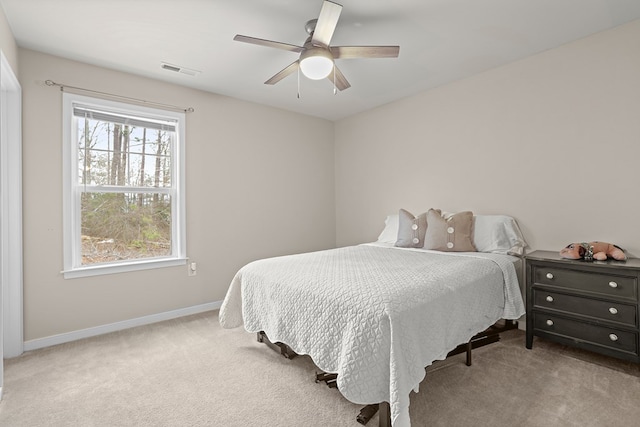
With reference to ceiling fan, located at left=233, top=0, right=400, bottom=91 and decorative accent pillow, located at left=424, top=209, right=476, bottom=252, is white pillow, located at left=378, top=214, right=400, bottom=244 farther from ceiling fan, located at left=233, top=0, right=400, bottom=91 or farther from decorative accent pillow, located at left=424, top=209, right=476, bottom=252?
ceiling fan, located at left=233, top=0, right=400, bottom=91

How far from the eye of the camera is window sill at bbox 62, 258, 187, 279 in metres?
2.77

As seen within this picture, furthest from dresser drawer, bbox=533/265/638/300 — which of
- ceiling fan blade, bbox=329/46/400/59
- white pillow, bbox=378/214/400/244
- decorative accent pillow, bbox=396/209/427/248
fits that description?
ceiling fan blade, bbox=329/46/400/59

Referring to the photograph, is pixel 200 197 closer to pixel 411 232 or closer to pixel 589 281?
pixel 411 232

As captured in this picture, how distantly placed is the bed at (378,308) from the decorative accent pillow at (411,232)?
1.08 feet

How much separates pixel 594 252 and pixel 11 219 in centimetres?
444

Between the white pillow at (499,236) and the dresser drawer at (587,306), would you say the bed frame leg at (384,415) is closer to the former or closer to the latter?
the dresser drawer at (587,306)

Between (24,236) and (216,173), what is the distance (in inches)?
68.5

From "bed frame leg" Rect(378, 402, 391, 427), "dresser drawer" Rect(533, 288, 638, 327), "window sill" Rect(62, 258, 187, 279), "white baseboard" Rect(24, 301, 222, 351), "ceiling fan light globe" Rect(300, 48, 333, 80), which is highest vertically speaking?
"ceiling fan light globe" Rect(300, 48, 333, 80)

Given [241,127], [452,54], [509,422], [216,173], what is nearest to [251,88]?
[241,127]

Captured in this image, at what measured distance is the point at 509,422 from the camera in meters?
1.60

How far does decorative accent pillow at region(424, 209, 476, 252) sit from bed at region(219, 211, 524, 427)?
0.46 feet

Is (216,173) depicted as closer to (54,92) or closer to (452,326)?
(54,92)

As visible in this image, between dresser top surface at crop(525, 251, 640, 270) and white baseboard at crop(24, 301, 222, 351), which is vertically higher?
dresser top surface at crop(525, 251, 640, 270)

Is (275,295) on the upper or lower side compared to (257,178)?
lower
